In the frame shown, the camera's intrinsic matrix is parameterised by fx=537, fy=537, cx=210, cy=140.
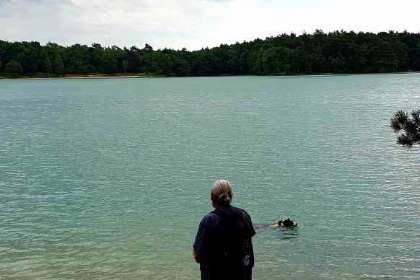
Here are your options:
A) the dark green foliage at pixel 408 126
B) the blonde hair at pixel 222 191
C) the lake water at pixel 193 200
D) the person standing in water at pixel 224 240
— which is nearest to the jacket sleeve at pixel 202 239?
the person standing in water at pixel 224 240

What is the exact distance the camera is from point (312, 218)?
2261 cm

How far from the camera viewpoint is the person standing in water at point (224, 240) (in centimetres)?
761

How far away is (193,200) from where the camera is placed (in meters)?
26.1

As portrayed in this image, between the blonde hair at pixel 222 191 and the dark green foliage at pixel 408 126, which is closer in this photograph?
the blonde hair at pixel 222 191

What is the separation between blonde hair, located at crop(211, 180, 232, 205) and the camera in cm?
750

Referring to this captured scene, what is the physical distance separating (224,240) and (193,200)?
18.6 m

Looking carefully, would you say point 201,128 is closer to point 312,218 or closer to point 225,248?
point 312,218

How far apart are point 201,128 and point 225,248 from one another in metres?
52.3

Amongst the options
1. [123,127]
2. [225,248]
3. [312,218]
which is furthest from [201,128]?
[225,248]

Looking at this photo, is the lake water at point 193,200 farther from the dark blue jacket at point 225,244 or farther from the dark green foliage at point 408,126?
the dark blue jacket at point 225,244

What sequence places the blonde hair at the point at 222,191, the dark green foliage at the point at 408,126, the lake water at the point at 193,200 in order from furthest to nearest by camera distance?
1. the lake water at the point at 193,200
2. the dark green foliage at the point at 408,126
3. the blonde hair at the point at 222,191

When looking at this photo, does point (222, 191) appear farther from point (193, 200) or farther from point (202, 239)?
point (193, 200)

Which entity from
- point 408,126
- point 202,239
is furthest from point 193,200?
point 202,239

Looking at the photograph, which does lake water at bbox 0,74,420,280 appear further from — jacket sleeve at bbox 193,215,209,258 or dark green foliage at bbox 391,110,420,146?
jacket sleeve at bbox 193,215,209,258
